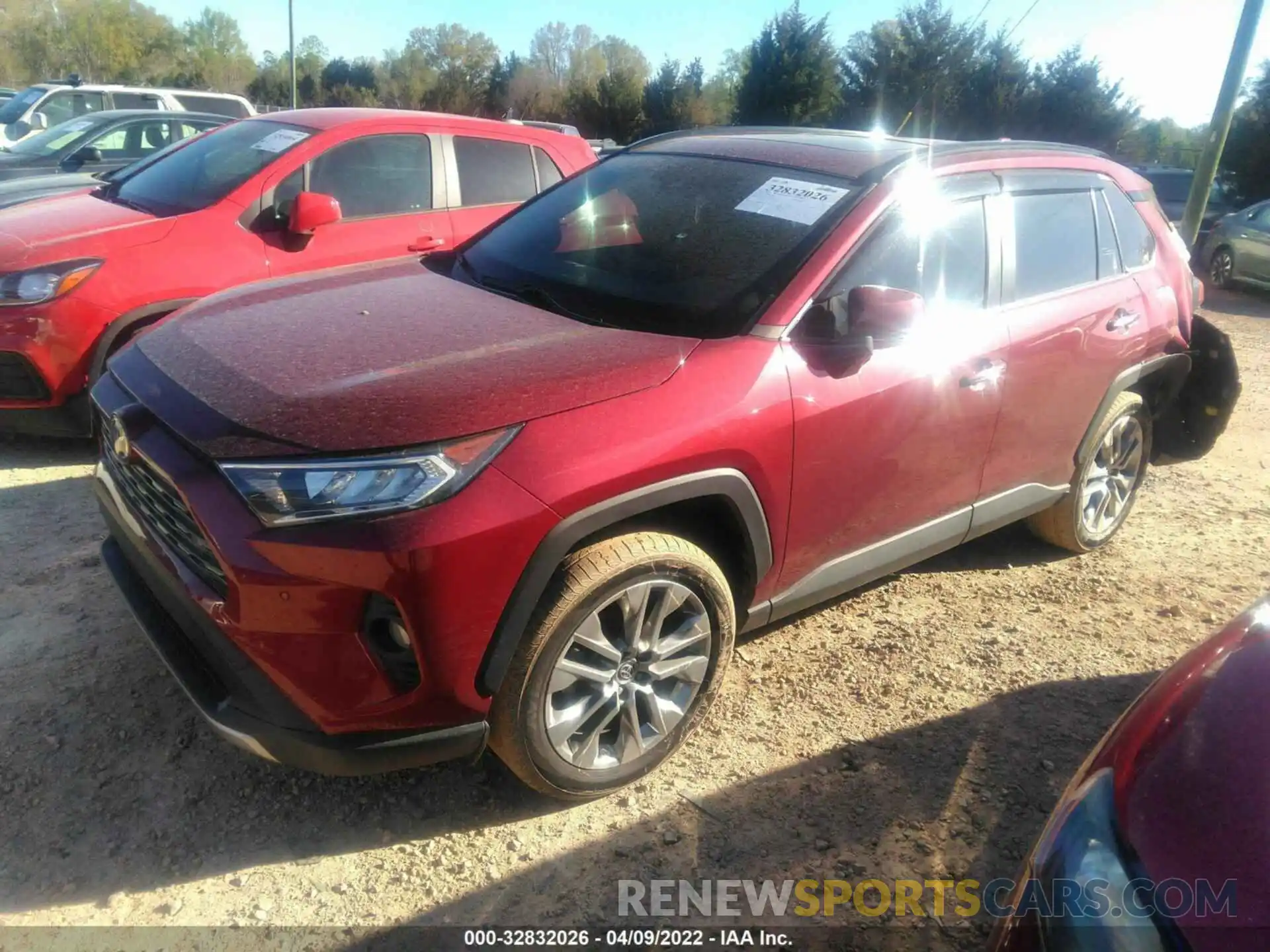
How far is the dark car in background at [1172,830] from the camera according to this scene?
1.36 metres

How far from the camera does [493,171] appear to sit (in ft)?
18.9

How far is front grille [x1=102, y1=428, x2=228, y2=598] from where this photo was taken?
2191 millimetres

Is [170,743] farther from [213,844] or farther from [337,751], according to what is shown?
[337,751]

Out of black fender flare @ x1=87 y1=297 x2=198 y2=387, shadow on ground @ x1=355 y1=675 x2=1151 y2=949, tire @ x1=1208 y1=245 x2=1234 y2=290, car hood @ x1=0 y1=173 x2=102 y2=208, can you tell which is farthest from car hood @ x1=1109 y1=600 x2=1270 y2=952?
tire @ x1=1208 y1=245 x2=1234 y2=290

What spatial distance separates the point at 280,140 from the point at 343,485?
3828mm

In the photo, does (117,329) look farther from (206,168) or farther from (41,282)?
(206,168)

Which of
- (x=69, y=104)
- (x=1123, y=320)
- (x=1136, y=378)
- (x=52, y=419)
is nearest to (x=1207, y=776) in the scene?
(x=1123, y=320)

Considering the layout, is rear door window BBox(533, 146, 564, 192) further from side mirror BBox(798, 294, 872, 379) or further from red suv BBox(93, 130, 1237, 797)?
side mirror BBox(798, 294, 872, 379)

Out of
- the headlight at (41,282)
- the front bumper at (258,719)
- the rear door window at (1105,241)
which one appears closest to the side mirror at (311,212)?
the headlight at (41,282)

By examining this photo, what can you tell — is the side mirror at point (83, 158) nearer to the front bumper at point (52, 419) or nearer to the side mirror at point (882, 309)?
the front bumper at point (52, 419)

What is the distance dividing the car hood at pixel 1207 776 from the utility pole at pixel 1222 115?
1043 centimetres

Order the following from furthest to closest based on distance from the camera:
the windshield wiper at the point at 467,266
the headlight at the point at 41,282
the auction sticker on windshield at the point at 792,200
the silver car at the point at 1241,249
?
the silver car at the point at 1241,249
the headlight at the point at 41,282
the windshield wiper at the point at 467,266
the auction sticker on windshield at the point at 792,200

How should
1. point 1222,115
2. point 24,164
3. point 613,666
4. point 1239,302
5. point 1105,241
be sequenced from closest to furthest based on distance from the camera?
point 613,666, point 1105,241, point 24,164, point 1222,115, point 1239,302

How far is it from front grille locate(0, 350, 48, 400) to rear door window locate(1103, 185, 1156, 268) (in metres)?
4.71
